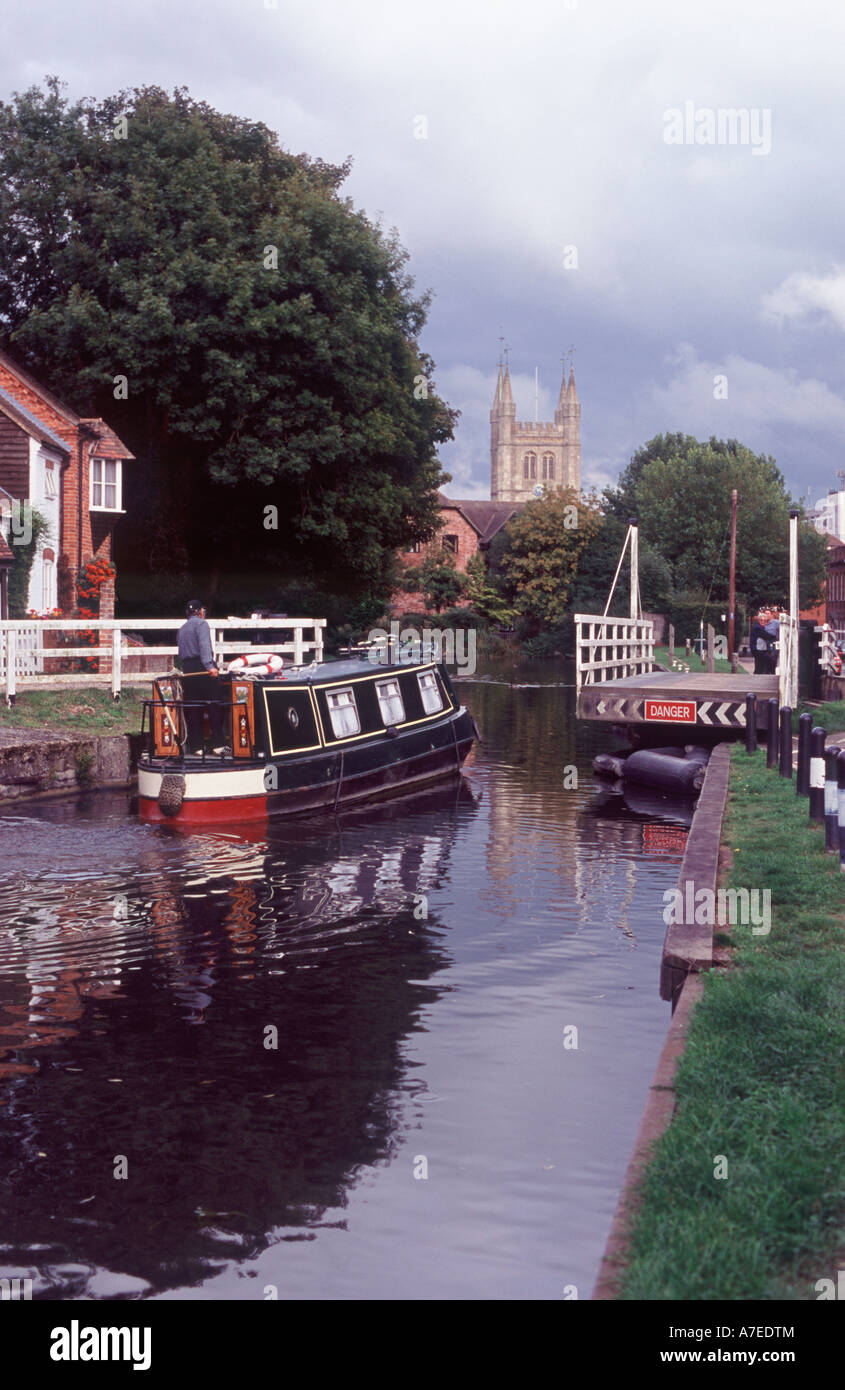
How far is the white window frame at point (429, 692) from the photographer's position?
67.1 ft

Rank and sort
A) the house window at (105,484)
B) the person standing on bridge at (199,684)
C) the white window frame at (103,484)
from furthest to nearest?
the house window at (105,484) < the white window frame at (103,484) < the person standing on bridge at (199,684)

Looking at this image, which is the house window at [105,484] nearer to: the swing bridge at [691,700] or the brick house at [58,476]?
the brick house at [58,476]

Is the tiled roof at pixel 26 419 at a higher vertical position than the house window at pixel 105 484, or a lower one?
higher

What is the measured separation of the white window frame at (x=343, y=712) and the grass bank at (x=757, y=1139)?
10095 millimetres

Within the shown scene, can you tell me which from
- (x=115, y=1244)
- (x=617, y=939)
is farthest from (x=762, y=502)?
(x=115, y=1244)

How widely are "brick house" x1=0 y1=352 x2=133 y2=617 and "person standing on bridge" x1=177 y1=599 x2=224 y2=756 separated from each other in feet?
50.7

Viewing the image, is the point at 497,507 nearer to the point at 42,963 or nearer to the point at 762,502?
the point at 762,502

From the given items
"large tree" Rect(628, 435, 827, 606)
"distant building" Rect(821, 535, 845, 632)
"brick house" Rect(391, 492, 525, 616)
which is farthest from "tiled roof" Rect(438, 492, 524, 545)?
"distant building" Rect(821, 535, 845, 632)

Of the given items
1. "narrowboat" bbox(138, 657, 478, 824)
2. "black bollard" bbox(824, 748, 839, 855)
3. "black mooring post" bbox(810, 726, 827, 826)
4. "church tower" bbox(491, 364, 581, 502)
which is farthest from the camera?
"church tower" bbox(491, 364, 581, 502)

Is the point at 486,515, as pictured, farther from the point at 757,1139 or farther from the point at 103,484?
the point at 757,1139

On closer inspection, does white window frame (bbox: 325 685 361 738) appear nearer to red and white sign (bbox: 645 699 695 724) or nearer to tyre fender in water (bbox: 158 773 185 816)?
tyre fender in water (bbox: 158 773 185 816)

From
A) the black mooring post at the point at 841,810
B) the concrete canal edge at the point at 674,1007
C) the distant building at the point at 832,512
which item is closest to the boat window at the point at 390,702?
the concrete canal edge at the point at 674,1007

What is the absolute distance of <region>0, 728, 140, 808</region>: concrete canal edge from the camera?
672 inches

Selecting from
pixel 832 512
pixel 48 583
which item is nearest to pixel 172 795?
pixel 48 583
